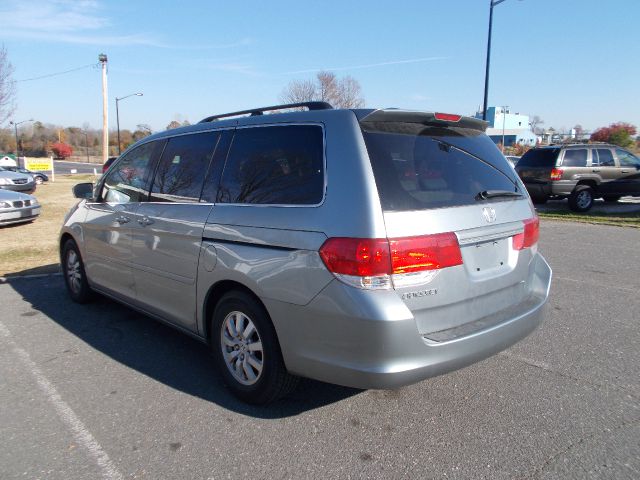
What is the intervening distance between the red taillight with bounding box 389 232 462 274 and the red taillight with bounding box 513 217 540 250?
0.66 meters

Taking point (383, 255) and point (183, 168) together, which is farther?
point (183, 168)

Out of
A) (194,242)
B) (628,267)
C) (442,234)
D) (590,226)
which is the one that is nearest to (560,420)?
(442,234)

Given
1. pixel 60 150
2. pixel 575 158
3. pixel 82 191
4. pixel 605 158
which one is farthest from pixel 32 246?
pixel 60 150

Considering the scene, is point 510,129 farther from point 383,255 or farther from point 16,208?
point 383,255

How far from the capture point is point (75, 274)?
5426 mm

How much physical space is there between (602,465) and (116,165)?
4581 mm

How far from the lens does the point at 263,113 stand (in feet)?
11.6

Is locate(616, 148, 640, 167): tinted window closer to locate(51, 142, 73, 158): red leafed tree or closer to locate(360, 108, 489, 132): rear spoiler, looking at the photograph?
locate(360, 108, 489, 132): rear spoiler

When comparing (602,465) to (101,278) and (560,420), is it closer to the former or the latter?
(560,420)

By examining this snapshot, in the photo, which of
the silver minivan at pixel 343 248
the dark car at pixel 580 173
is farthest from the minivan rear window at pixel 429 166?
the dark car at pixel 580 173

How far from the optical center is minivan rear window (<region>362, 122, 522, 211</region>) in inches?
106

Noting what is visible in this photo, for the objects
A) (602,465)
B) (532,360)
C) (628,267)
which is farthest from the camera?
(628,267)

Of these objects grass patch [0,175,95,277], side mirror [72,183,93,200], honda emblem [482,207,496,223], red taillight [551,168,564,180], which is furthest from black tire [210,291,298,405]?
red taillight [551,168,564,180]

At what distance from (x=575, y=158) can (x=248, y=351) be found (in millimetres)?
13309
